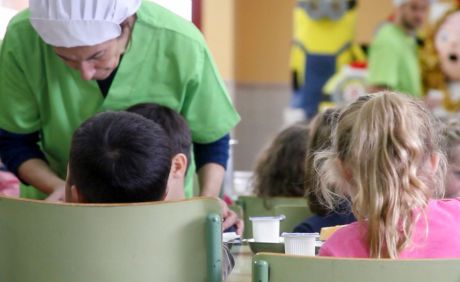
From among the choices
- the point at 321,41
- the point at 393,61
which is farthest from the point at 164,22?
the point at 321,41

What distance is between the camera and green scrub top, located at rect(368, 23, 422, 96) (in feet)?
16.3

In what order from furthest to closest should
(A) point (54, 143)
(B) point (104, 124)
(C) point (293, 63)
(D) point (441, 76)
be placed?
(C) point (293, 63)
(D) point (441, 76)
(A) point (54, 143)
(B) point (104, 124)

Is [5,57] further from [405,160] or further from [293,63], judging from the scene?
[293,63]

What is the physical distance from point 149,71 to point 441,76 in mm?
4420

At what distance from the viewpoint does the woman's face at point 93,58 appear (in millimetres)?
1900

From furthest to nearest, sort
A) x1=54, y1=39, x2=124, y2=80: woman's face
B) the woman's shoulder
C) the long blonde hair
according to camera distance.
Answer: the woman's shoulder → x1=54, y1=39, x2=124, y2=80: woman's face → the long blonde hair

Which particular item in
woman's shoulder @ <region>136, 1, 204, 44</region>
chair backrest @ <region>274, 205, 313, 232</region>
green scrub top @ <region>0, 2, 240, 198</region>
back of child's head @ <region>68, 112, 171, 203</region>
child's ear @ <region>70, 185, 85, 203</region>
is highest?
woman's shoulder @ <region>136, 1, 204, 44</region>

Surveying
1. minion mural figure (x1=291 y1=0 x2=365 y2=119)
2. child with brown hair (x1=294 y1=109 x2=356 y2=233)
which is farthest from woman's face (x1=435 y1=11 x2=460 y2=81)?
child with brown hair (x1=294 y1=109 x2=356 y2=233)

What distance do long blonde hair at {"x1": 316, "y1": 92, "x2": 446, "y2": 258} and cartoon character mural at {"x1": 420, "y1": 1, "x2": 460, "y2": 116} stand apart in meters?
4.79

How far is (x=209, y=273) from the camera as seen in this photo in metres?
1.40

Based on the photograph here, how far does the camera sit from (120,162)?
153 centimetres

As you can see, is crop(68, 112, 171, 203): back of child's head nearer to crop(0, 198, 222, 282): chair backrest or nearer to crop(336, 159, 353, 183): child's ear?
crop(0, 198, 222, 282): chair backrest

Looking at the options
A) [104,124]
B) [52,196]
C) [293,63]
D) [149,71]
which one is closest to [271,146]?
[149,71]

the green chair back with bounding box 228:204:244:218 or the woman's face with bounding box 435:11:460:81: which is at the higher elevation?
the woman's face with bounding box 435:11:460:81
